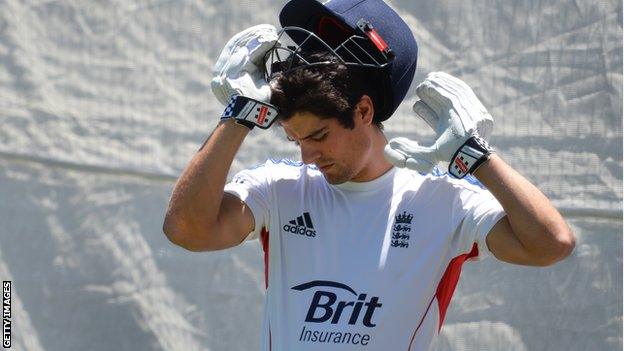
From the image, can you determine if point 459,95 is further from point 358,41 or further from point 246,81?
point 246,81

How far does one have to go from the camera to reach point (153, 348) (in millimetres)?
3598

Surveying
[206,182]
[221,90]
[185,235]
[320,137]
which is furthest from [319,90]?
[185,235]

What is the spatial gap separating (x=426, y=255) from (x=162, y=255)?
130cm

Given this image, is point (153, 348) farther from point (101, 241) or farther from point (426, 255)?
point (426, 255)

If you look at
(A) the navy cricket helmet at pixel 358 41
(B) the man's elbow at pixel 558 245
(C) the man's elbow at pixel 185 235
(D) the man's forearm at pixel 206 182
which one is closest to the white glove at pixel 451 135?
(A) the navy cricket helmet at pixel 358 41

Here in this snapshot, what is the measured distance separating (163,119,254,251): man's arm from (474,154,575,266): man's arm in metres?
0.54

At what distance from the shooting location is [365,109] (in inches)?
100

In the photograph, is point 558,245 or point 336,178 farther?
point 336,178

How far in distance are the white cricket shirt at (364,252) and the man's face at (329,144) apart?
0.27 ft

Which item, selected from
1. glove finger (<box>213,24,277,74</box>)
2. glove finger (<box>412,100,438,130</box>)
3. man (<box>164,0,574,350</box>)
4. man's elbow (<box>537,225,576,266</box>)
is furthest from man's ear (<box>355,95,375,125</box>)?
man's elbow (<box>537,225,576,266</box>)

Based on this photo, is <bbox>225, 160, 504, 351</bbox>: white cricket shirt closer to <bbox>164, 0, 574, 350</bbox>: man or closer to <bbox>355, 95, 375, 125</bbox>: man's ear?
<bbox>164, 0, 574, 350</bbox>: man

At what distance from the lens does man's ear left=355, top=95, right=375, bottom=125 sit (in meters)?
2.53

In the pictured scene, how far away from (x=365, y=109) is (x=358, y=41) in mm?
162

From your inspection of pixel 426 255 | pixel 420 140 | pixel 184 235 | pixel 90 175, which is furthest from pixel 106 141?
pixel 426 255
